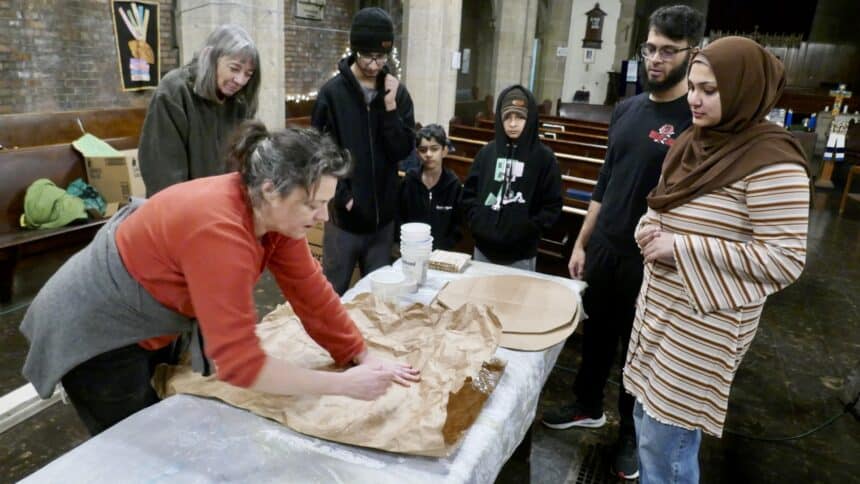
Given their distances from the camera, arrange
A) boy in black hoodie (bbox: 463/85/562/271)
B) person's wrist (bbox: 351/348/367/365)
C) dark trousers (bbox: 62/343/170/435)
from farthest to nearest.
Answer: boy in black hoodie (bbox: 463/85/562/271) → person's wrist (bbox: 351/348/367/365) → dark trousers (bbox: 62/343/170/435)

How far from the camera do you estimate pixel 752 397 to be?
3020mm

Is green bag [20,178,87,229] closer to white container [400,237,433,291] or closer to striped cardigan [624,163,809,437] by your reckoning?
white container [400,237,433,291]

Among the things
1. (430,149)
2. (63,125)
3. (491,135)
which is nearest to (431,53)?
(491,135)

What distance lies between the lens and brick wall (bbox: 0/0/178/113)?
5.23m

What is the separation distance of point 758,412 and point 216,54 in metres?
2.95

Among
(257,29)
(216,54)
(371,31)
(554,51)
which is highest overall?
(554,51)

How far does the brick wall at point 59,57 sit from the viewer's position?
17.2ft

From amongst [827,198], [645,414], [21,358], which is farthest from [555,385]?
[827,198]

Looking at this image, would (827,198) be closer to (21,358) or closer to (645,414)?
(645,414)

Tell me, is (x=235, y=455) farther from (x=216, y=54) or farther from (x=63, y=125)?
(x=63, y=125)

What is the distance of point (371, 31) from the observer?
248 cm

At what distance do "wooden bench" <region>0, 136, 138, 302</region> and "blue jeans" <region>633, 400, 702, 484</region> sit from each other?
3.56 m

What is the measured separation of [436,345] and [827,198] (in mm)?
8547

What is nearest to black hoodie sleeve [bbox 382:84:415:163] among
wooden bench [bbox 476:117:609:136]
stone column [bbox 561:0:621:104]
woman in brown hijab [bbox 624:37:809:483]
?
woman in brown hijab [bbox 624:37:809:483]
